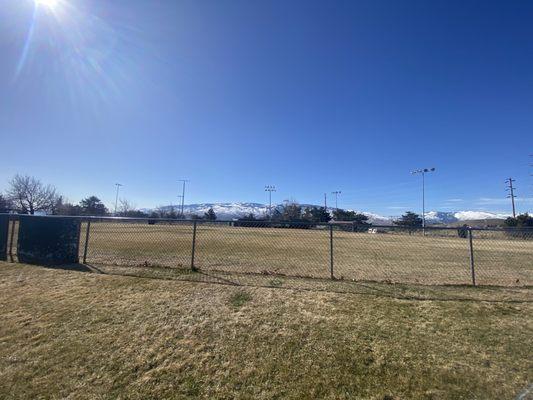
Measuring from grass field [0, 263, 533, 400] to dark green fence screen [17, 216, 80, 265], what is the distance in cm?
275

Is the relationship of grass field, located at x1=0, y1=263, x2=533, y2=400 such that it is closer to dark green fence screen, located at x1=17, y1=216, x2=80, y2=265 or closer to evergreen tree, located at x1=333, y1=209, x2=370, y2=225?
dark green fence screen, located at x1=17, y1=216, x2=80, y2=265

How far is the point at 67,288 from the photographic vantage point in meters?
6.65

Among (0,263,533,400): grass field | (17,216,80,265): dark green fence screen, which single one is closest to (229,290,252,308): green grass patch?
(0,263,533,400): grass field

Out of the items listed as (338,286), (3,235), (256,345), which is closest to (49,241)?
(3,235)

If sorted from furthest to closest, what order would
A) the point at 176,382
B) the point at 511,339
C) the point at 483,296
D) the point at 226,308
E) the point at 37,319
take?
the point at 483,296 → the point at 226,308 → the point at 37,319 → the point at 511,339 → the point at 176,382

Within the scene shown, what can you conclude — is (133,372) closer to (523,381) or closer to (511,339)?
(523,381)

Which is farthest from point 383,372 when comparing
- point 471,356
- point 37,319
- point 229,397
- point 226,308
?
point 37,319

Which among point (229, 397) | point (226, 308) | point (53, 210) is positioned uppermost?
point (53, 210)

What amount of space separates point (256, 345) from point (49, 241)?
26.2 ft

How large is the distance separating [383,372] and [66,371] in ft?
12.2

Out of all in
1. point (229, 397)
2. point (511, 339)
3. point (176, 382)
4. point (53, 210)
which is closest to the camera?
point (229, 397)

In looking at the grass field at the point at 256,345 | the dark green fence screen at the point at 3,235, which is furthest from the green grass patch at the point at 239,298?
the dark green fence screen at the point at 3,235

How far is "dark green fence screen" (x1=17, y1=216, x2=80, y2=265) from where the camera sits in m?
9.24

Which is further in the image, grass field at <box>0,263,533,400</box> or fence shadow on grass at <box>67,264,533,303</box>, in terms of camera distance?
fence shadow on grass at <box>67,264,533,303</box>
